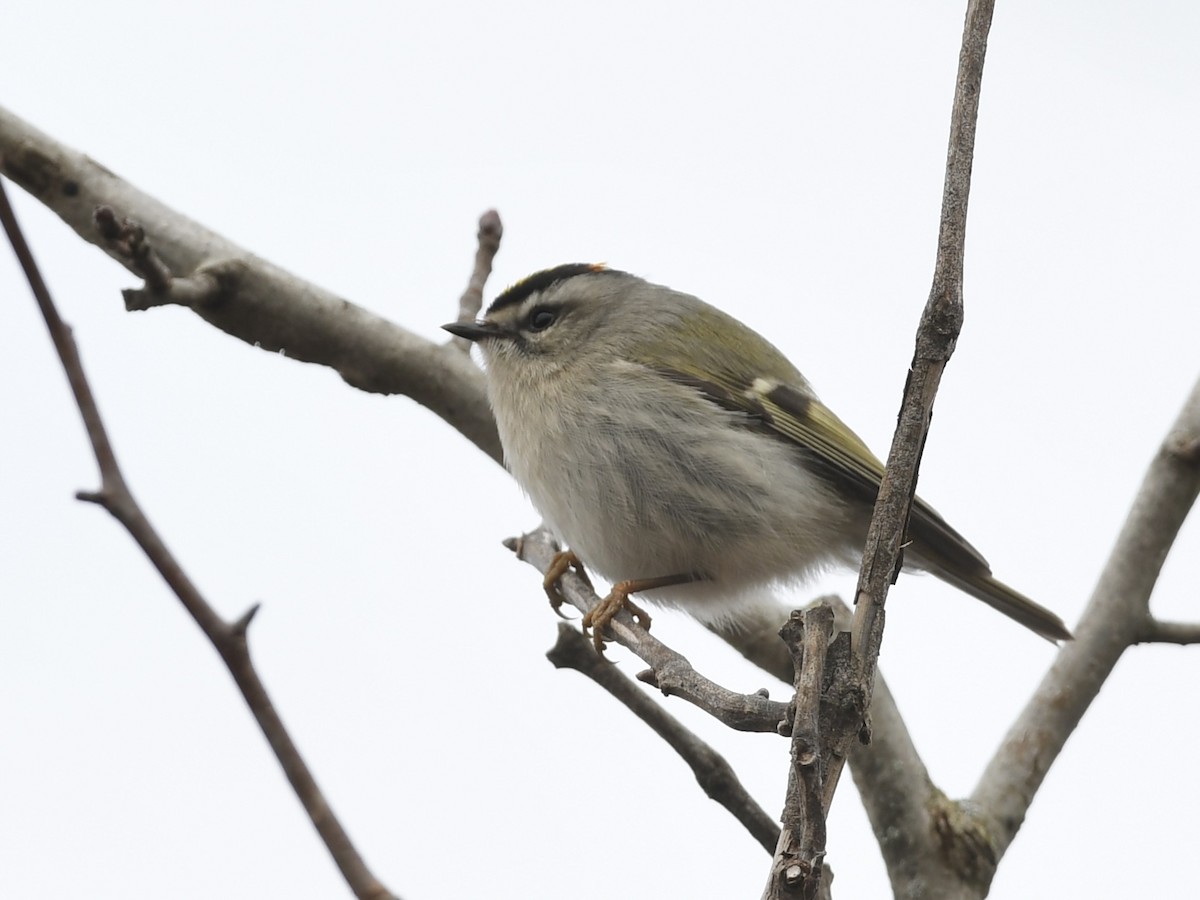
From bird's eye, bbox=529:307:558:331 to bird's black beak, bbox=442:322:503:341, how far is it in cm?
11

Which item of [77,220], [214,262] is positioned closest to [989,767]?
[214,262]

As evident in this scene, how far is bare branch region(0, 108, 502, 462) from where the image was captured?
262cm

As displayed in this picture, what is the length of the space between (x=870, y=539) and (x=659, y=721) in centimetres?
76

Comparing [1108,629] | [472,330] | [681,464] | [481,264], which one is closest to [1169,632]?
[1108,629]

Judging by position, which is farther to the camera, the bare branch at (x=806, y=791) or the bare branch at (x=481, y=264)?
the bare branch at (x=481, y=264)

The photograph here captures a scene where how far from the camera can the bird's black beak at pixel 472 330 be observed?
312cm

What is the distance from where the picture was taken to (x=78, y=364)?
827 mm

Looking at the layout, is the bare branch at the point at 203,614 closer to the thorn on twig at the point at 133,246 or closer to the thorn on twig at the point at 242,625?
the thorn on twig at the point at 242,625

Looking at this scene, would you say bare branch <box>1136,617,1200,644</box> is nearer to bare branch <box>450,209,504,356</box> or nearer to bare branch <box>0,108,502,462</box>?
bare branch <box>0,108,502,462</box>

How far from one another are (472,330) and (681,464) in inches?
24.8

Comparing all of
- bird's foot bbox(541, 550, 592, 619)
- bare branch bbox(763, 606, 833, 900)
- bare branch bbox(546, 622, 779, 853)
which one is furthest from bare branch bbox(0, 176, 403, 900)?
bird's foot bbox(541, 550, 592, 619)

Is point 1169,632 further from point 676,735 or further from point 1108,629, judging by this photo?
point 676,735

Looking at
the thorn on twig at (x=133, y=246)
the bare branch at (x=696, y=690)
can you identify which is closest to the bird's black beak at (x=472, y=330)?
the thorn on twig at (x=133, y=246)

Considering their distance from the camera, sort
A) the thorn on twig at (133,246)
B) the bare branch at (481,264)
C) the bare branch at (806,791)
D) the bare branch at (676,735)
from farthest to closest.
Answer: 1. the bare branch at (481,264)
2. the bare branch at (676,735)
3. the thorn on twig at (133,246)
4. the bare branch at (806,791)
